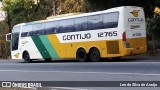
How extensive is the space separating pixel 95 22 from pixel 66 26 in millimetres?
2841

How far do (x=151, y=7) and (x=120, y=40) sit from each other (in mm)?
6711

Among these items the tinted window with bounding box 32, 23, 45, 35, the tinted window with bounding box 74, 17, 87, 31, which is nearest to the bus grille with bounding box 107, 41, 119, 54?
the tinted window with bounding box 74, 17, 87, 31

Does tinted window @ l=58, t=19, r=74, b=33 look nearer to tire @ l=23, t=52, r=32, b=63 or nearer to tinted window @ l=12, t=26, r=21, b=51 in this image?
tire @ l=23, t=52, r=32, b=63

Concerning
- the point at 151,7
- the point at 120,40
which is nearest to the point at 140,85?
the point at 120,40

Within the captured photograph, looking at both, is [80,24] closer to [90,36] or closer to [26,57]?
[90,36]

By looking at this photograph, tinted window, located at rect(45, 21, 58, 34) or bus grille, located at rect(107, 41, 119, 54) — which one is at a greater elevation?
tinted window, located at rect(45, 21, 58, 34)

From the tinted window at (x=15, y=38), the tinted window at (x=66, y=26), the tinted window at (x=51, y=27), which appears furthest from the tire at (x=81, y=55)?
the tinted window at (x=15, y=38)

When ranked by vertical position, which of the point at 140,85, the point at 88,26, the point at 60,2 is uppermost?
the point at 60,2

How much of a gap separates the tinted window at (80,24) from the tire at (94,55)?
1.55m

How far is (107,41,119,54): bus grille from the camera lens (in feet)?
77.3

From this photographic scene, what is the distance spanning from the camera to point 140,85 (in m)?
12.5

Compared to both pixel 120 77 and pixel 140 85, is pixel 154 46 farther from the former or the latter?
pixel 140 85

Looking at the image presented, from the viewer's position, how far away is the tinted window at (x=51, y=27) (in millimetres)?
27734

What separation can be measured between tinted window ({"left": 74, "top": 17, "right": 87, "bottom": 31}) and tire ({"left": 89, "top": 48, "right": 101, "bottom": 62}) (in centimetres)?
155
